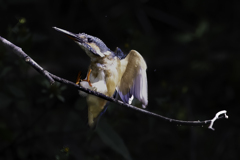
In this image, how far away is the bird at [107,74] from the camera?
674mm

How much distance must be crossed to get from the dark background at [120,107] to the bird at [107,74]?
363 millimetres

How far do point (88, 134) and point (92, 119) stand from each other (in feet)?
1.43

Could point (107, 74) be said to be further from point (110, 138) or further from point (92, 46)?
point (110, 138)

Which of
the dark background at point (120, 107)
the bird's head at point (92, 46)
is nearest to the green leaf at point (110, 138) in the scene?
the dark background at point (120, 107)

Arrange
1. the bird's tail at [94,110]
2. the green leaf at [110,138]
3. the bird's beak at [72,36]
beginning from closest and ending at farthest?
the bird's beak at [72,36] < the bird's tail at [94,110] < the green leaf at [110,138]

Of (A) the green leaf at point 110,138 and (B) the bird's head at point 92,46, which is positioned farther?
(A) the green leaf at point 110,138

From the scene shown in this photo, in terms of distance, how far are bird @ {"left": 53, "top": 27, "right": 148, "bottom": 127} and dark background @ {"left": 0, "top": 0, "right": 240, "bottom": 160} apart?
1.19ft

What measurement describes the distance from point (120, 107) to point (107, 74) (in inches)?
20.7

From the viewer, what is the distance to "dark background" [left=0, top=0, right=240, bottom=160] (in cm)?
130

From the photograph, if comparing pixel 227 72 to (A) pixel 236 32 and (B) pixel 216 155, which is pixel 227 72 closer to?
(A) pixel 236 32

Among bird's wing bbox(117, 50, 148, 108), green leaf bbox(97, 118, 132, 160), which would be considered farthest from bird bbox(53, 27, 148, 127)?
green leaf bbox(97, 118, 132, 160)

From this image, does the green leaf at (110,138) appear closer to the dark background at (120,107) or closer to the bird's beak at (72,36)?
the dark background at (120,107)

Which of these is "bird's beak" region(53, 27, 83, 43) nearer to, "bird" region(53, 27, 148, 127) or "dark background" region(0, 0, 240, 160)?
"bird" region(53, 27, 148, 127)

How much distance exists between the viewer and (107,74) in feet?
2.30
